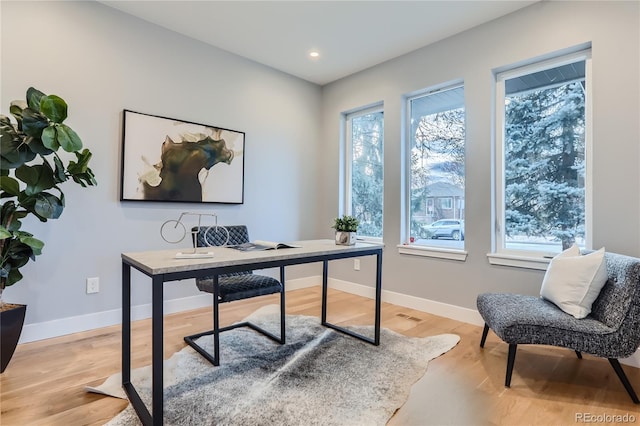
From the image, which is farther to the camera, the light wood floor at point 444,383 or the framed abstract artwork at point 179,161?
the framed abstract artwork at point 179,161

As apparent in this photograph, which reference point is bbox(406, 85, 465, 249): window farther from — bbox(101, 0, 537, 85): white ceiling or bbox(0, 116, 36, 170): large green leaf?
bbox(0, 116, 36, 170): large green leaf

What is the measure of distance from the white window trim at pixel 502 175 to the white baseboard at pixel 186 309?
590 mm

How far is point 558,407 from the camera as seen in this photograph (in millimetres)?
1683

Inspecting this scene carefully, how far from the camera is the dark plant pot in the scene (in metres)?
1.93

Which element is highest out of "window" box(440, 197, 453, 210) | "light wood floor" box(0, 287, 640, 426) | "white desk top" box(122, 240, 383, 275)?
"window" box(440, 197, 453, 210)

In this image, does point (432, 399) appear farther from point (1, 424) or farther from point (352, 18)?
point (352, 18)

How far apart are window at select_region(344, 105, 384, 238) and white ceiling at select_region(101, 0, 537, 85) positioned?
0.71 meters

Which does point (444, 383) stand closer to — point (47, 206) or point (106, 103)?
point (47, 206)

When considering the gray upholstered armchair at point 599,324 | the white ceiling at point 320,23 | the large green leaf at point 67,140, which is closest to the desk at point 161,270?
the large green leaf at point 67,140

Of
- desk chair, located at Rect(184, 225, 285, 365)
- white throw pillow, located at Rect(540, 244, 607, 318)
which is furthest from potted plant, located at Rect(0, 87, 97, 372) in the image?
white throw pillow, located at Rect(540, 244, 607, 318)

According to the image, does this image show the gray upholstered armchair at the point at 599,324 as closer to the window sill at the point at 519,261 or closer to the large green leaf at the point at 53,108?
the window sill at the point at 519,261

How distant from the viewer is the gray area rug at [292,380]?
1.57 meters

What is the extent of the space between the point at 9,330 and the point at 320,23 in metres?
3.12

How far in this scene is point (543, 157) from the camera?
268 cm
